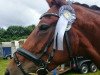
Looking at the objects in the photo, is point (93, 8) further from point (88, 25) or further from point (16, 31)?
point (16, 31)

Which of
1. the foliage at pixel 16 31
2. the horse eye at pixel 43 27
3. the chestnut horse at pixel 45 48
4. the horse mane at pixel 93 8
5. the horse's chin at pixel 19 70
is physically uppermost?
the foliage at pixel 16 31

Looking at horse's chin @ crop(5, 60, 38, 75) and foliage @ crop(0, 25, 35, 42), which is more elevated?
foliage @ crop(0, 25, 35, 42)

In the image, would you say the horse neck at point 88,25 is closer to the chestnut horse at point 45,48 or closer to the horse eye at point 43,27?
the chestnut horse at point 45,48

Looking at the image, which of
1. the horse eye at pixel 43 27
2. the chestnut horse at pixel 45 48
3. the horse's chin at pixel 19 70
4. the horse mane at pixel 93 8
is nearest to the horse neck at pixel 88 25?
the chestnut horse at pixel 45 48

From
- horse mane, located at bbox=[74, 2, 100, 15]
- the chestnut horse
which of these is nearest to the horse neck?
the chestnut horse

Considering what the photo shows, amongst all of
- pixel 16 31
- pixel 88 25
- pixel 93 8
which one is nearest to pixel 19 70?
pixel 88 25

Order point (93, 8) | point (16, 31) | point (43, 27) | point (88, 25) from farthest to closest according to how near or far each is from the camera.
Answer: point (16, 31), point (93, 8), point (88, 25), point (43, 27)

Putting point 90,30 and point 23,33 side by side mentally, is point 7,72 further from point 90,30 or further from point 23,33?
point 23,33

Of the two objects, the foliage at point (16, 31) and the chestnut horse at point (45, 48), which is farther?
the foliage at point (16, 31)

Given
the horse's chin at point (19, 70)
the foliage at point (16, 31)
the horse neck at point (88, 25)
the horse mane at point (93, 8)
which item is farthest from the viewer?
the foliage at point (16, 31)

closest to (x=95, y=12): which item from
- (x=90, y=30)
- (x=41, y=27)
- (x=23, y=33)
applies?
(x=90, y=30)

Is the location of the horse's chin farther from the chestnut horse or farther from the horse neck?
the horse neck

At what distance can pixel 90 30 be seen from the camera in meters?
4.61

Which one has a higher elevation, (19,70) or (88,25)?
(88,25)
